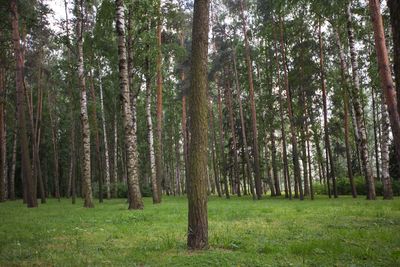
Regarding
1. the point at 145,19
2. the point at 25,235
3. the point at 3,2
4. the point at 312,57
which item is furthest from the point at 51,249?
the point at 312,57

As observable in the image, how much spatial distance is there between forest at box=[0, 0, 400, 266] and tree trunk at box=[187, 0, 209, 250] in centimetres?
2

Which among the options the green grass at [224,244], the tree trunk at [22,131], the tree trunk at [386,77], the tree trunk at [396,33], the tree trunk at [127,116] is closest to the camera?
the tree trunk at [396,33]

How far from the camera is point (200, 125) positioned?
281 inches

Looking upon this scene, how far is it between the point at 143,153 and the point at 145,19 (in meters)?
32.1

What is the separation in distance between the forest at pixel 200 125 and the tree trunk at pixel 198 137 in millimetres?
23

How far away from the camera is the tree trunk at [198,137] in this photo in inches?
268

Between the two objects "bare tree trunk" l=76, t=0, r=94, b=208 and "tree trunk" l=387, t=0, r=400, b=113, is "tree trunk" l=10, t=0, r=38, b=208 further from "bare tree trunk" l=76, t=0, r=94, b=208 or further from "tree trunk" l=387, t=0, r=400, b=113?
"tree trunk" l=387, t=0, r=400, b=113

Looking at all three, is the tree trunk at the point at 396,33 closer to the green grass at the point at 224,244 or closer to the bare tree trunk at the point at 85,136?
the green grass at the point at 224,244

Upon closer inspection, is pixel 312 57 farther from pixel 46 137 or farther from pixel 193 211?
pixel 46 137

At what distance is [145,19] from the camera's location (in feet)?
68.2

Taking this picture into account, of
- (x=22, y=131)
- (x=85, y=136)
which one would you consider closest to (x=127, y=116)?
(x=85, y=136)

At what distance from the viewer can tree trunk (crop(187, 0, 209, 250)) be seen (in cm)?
681

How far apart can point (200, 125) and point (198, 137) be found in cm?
26

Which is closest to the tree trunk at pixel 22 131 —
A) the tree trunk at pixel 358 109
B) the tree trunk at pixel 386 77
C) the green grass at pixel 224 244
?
the green grass at pixel 224 244
